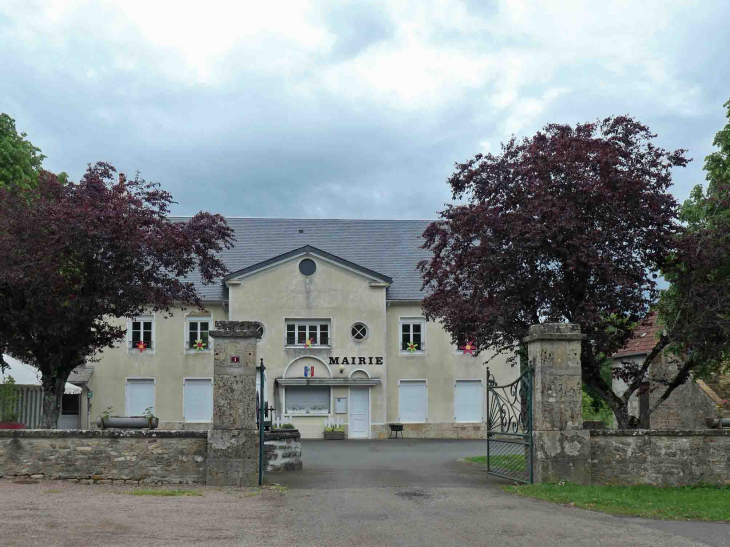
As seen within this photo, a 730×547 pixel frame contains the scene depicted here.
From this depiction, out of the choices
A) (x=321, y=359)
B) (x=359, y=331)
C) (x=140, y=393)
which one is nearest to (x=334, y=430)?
(x=321, y=359)

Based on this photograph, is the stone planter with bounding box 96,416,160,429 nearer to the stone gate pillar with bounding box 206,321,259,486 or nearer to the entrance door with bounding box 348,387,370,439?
the stone gate pillar with bounding box 206,321,259,486

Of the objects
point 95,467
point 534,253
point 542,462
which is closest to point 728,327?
point 534,253

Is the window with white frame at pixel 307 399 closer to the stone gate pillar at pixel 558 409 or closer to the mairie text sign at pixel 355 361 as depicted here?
the mairie text sign at pixel 355 361

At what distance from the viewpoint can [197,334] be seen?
3412 centimetres

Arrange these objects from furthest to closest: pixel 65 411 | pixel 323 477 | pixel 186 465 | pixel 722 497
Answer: pixel 65 411 → pixel 323 477 → pixel 186 465 → pixel 722 497

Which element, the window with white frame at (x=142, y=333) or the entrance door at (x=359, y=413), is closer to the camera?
the entrance door at (x=359, y=413)

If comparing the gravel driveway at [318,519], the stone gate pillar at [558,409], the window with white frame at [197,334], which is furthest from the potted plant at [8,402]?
the stone gate pillar at [558,409]

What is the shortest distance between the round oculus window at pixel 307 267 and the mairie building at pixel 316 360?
4 centimetres

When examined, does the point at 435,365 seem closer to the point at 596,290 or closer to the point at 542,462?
the point at 596,290

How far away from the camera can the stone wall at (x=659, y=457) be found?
1334 cm

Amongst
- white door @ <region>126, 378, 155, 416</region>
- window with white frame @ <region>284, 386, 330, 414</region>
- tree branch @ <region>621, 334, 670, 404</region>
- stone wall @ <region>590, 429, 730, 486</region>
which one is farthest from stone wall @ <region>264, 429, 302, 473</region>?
white door @ <region>126, 378, 155, 416</region>

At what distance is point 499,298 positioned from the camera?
16.3 meters

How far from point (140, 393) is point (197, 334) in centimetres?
320

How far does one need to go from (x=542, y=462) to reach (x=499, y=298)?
3.94m
